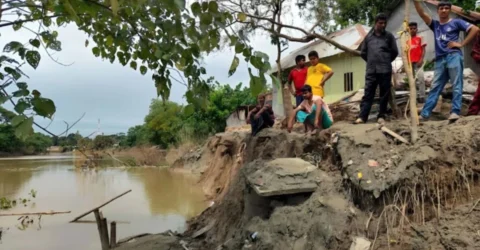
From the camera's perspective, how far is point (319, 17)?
12508 millimetres

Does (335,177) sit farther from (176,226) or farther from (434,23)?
(176,226)

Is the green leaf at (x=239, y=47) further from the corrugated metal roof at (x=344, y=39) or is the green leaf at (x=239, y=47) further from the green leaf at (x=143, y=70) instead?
the corrugated metal roof at (x=344, y=39)

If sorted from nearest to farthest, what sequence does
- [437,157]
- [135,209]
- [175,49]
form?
[175,49], [437,157], [135,209]

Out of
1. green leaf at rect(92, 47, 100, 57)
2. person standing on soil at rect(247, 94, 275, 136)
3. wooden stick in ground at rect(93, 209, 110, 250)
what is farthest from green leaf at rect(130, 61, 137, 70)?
wooden stick in ground at rect(93, 209, 110, 250)

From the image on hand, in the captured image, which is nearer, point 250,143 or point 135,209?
point 250,143

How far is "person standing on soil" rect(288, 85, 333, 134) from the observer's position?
24.4ft

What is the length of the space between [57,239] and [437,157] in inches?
389

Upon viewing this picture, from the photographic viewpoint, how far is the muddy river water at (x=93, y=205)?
1163cm

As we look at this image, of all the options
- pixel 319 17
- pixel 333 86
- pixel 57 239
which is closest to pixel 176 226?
pixel 57 239

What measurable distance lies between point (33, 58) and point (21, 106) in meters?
0.82

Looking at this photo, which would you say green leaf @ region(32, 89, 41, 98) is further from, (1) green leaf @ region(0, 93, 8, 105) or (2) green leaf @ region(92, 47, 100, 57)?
(2) green leaf @ region(92, 47, 100, 57)

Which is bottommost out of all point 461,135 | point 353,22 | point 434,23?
point 461,135

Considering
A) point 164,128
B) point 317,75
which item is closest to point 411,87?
point 317,75

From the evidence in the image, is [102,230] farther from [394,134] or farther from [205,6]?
[205,6]
